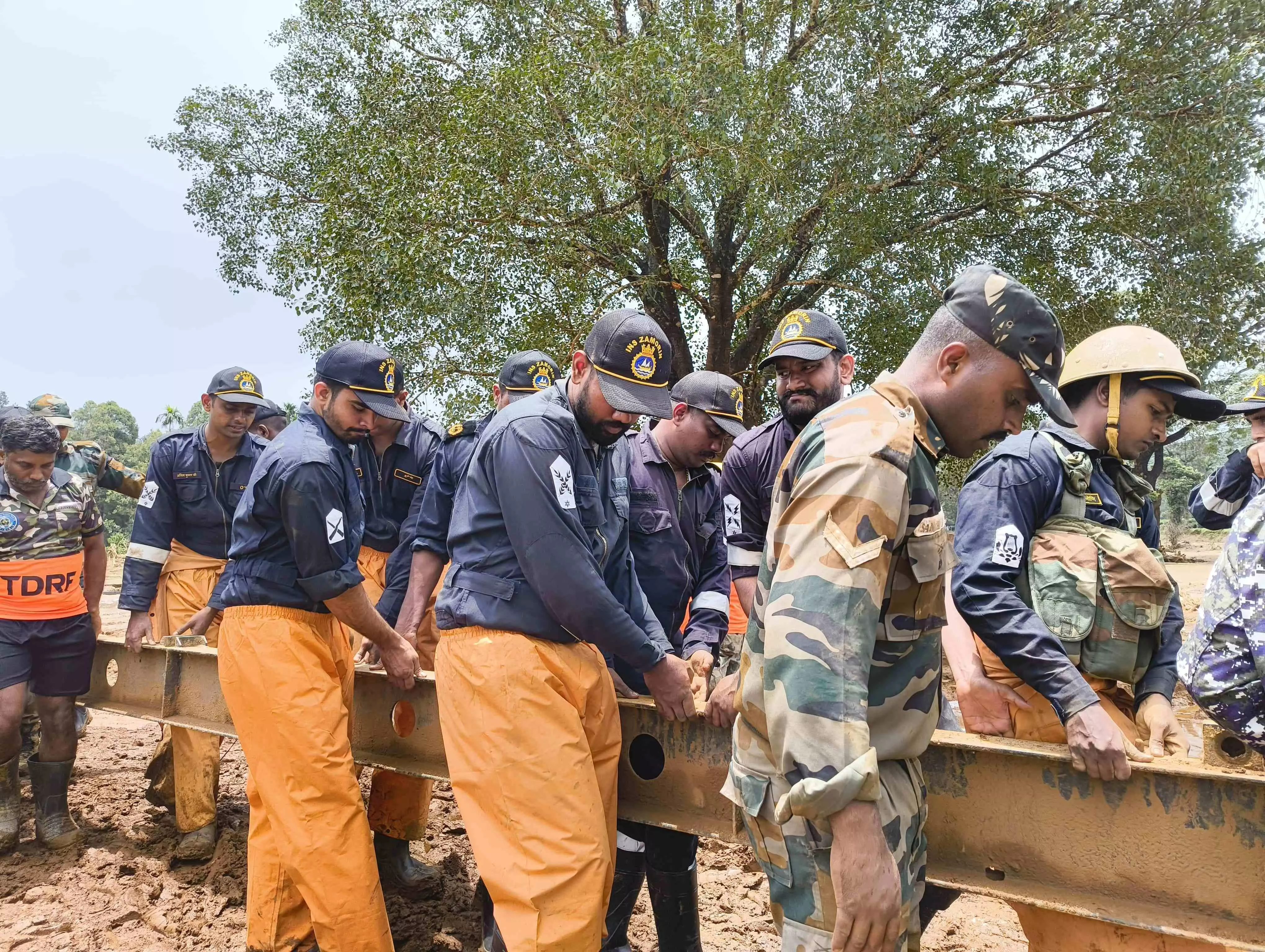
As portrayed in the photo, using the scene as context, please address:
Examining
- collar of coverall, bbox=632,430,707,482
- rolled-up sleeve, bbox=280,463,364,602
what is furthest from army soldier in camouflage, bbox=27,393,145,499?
collar of coverall, bbox=632,430,707,482

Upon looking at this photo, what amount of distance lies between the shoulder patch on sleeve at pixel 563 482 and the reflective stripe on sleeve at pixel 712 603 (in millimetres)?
1420

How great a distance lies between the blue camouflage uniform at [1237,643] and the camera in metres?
2.17

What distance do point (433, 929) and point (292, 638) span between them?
1.47m

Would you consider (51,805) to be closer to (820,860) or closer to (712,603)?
(712,603)

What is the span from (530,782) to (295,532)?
1.33m

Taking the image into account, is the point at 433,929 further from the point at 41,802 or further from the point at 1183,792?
the point at 1183,792

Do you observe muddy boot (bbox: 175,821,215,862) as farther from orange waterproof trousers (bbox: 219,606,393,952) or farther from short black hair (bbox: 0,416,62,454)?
short black hair (bbox: 0,416,62,454)

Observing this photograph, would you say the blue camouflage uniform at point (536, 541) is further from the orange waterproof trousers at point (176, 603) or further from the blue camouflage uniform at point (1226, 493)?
the blue camouflage uniform at point (1226, 493)

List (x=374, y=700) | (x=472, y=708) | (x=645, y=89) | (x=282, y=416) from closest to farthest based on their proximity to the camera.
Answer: (x=472, y=708) → (x=374, y=700) → (x=282, y=416) → (x=645, y=89)

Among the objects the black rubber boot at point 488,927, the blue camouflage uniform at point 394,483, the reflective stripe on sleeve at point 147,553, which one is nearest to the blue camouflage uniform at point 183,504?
the reflective stripe on sleeve at point 147,553

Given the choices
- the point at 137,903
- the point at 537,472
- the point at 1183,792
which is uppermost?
the point at 537,472

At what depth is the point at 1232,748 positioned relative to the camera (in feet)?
7.64

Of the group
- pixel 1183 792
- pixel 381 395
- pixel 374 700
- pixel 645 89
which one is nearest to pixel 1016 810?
pixel 1183 792

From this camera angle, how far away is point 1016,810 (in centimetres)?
236
